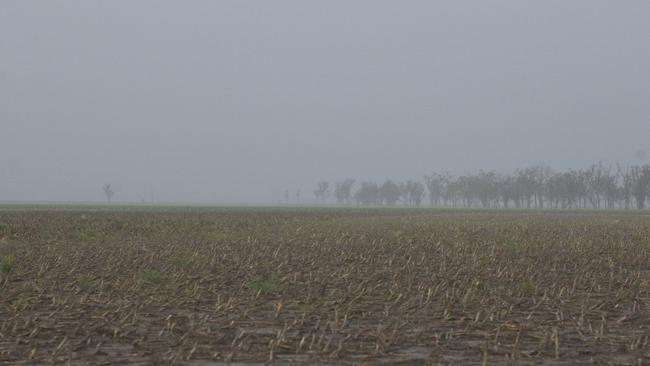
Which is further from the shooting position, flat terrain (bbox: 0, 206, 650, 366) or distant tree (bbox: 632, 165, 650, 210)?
distant tree (bbox: 632, 165, 650, 210)

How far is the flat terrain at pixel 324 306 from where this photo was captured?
23.7 ft

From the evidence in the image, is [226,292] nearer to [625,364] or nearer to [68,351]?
[68,351]

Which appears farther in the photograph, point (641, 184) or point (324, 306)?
point (641, 184)

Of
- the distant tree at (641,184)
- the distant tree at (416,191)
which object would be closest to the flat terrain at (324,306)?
the distant tree at (641,184)

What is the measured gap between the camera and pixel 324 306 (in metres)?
10.2

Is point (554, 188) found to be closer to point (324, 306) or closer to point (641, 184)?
point (641, 184)

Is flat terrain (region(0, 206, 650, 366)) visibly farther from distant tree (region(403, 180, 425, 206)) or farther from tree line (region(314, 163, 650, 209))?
distant tree (region(403, 180, 425, 206))

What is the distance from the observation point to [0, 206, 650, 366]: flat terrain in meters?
7.22

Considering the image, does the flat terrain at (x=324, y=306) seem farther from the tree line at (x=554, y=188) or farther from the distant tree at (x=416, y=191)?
the distant tree at (x=416, y=191)

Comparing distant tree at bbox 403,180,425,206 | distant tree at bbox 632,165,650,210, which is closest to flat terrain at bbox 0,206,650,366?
distant tree at bbox 632,165,650,210

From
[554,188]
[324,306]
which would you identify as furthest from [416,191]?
[324,306]

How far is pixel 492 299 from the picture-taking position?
10852mm

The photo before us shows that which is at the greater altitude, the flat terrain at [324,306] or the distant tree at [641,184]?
the distant tree at [641,184]

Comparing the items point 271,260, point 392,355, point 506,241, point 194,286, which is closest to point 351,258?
point 271,260
